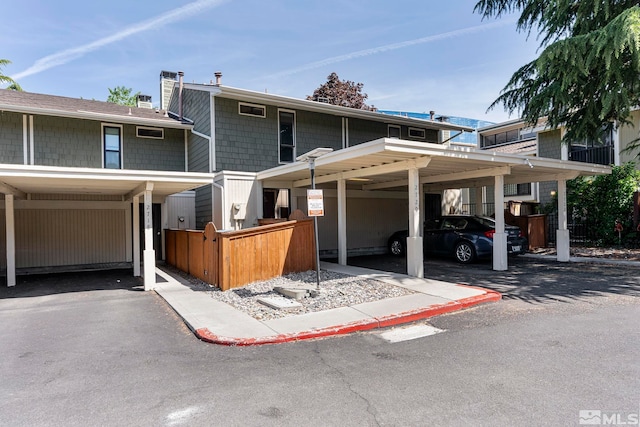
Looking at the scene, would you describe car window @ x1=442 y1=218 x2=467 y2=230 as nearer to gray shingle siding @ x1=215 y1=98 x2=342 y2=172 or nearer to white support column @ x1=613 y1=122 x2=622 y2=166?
gray shingle siding @ x1=215 y1=98 x2=342 y2=172

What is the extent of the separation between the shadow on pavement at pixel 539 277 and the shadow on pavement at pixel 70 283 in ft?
22.6

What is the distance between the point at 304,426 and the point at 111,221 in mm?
13071

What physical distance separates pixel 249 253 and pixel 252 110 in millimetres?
6402

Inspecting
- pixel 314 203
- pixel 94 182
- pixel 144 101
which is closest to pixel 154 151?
pixel 94 182

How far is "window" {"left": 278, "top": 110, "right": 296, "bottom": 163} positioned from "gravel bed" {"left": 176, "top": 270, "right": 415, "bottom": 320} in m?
5.77

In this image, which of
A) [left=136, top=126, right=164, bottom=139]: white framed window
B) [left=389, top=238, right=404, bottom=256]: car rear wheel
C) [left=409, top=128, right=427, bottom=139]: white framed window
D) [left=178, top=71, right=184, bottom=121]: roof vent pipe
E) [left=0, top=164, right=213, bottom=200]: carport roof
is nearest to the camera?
[left=0, top=164, right=213, bottom=200]: carport roof

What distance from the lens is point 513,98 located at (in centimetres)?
1208

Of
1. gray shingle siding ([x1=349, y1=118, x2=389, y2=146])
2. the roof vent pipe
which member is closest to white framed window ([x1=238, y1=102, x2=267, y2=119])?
the roof vent pipe

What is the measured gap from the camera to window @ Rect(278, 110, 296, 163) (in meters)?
14.4

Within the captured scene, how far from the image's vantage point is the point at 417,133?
17391mm

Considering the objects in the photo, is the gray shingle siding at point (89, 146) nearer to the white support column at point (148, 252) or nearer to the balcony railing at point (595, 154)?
the white support column at point (148, 252)

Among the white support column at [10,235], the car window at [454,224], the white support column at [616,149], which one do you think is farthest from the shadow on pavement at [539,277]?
the white support column at [10,235]

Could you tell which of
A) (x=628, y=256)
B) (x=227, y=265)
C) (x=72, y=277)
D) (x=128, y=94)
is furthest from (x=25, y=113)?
(x=128, y=94)

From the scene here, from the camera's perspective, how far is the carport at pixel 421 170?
335 inches
